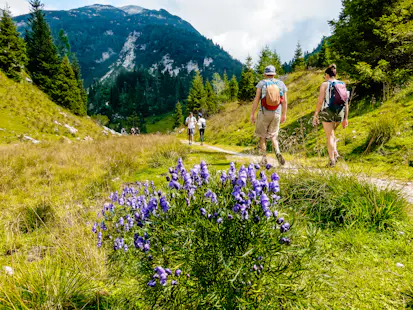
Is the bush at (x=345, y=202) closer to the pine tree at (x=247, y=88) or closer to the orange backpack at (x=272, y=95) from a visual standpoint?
the orange backpack at (x=272, y=95)

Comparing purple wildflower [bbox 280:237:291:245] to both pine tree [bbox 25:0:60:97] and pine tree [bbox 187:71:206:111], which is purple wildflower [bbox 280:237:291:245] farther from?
pine tree [bbox 187:71:206:111]

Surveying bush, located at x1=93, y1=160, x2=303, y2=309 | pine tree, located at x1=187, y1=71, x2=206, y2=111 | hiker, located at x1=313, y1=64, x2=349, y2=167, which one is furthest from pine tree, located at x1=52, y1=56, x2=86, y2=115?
bush, located at x1=93, y1=160, x2=303, y2=309

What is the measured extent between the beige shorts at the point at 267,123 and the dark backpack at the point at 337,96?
52.2 inches

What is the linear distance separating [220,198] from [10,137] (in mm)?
20965

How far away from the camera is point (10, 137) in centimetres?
1659

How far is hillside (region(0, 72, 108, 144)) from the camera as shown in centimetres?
1851

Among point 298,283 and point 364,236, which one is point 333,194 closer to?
point 364,236

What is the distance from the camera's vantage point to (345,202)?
332 centimetres

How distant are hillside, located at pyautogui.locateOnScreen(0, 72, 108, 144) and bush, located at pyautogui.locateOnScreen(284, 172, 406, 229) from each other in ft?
64.5

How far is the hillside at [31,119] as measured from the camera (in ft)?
60.7

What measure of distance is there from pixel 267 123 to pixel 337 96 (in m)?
1.81

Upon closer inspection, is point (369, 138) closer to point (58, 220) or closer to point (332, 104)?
point (332, 104)

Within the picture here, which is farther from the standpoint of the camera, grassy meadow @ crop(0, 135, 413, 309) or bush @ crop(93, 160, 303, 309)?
grassy meadow @ crop(0, 135, 413, 309)

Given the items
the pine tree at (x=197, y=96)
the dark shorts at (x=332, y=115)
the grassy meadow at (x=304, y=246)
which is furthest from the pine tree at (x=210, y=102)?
the grassy meadow at (x=304, y=246)
